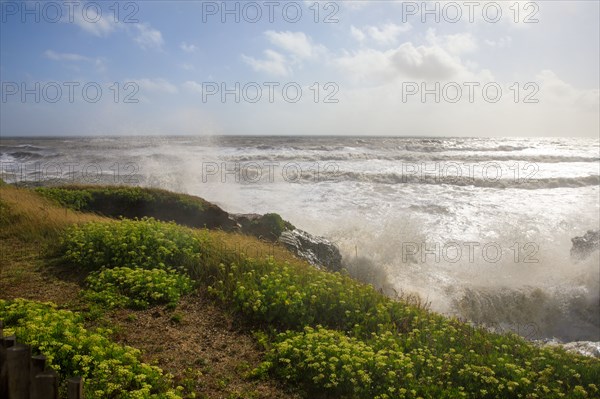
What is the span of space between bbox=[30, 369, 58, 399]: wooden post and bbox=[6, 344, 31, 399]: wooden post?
100 mm

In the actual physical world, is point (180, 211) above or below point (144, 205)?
below

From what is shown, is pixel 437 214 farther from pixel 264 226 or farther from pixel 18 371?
pixel 18 371

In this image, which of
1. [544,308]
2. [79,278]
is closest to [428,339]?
[79,278]

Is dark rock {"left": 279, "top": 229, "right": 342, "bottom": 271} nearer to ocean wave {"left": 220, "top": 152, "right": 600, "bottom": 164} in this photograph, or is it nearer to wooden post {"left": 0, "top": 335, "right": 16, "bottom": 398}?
wooden post {"left": 0, "top": 335, "right": 16, "bottom": 398}

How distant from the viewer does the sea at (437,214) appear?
15.7 meters

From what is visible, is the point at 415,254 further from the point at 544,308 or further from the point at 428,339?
the point at 428,339

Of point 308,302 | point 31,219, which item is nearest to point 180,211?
point 31,219

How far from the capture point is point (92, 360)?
599cm

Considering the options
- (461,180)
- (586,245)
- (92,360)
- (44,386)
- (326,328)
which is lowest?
(586,245)

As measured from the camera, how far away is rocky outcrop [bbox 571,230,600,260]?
740 inches

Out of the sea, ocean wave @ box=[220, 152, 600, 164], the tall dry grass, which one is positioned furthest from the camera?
ocean wave @ box=[220, 152, 600, 164]

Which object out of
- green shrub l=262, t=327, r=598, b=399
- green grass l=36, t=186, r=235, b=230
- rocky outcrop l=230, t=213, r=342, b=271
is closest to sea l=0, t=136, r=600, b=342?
rocky outcrop l=230, t=213, r=342, b=271

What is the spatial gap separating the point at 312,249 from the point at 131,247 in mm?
6697

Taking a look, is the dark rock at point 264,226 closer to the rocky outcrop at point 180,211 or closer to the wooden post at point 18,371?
the rocky outcrop at point 180,211
